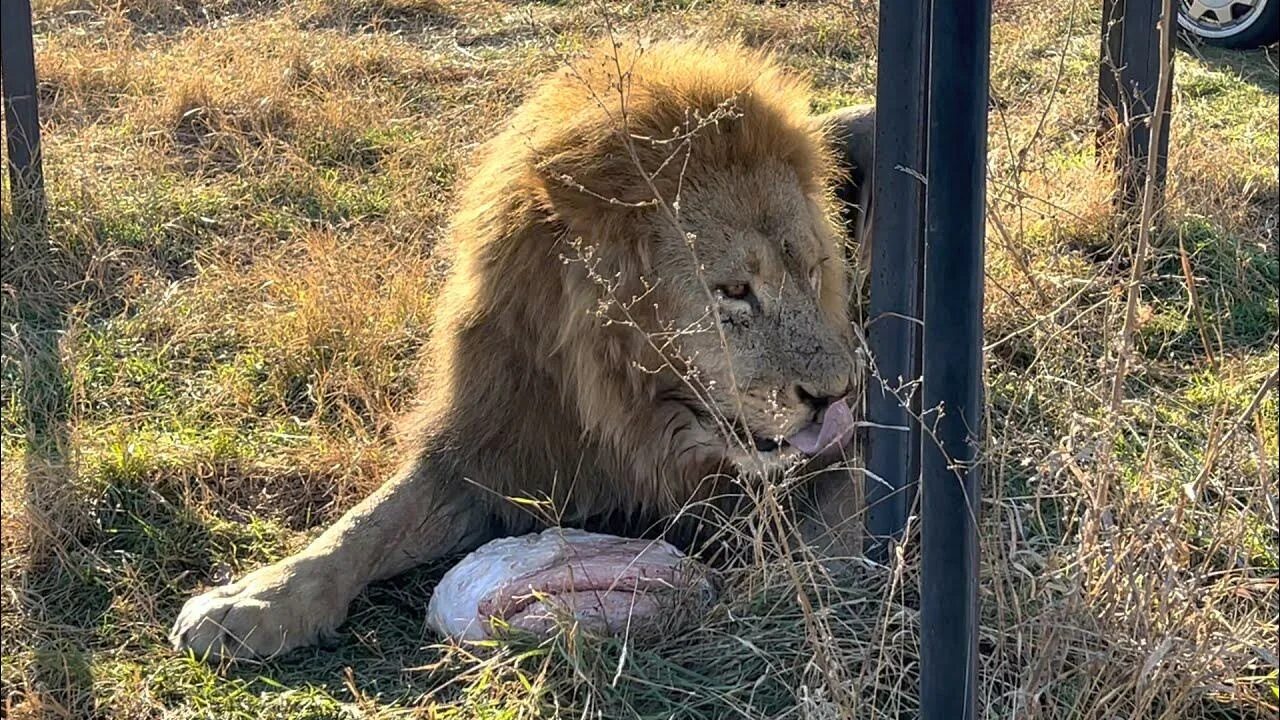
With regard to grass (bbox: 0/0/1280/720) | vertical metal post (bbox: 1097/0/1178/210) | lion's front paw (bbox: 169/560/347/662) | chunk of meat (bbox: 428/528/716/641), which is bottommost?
lion's front paw (bbox: 169/560/347/662)

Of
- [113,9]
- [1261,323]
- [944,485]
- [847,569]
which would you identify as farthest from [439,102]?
[944,485]

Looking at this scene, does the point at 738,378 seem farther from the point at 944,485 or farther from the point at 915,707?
the point at 944,485

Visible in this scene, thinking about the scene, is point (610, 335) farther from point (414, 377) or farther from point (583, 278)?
point (414, 377)

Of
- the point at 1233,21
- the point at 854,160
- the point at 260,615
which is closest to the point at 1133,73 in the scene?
the point at 854,160

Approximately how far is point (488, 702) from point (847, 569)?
32.0 inches

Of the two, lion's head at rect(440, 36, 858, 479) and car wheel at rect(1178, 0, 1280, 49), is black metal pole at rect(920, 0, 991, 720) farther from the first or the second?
car wheel at rect(1178, 0, 1280, 49)

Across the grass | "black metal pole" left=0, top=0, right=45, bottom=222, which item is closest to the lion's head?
the grass

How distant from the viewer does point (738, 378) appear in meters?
3.34

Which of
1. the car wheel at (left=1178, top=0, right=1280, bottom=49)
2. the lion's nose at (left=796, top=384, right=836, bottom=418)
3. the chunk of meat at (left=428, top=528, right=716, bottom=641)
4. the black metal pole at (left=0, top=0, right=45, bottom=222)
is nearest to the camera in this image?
the chunk of meat at (left=428, top=528, right=716, bottom=641)

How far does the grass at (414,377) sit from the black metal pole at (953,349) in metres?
0.44

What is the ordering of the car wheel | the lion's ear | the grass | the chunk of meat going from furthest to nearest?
the car wheel < the lion's ear < the chunk of meat < the grass

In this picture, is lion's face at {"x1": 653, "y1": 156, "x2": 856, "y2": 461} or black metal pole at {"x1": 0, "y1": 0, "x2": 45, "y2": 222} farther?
black metal pole at {"x1": 0, "y1": 0, "x2": 45, "y2": 222}

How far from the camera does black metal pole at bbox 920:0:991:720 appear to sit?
1.82 meters

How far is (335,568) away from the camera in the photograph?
3.46 metres
